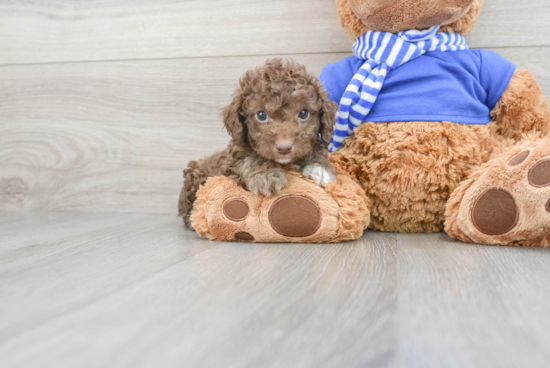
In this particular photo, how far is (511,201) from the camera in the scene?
96cm

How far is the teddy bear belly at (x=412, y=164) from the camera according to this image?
112 centimetres

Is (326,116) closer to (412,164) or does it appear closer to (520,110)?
(412,164)

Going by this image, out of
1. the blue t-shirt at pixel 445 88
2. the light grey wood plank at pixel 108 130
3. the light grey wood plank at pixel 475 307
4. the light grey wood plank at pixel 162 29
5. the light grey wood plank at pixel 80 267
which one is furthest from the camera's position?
the light grey wood plank at pixel 108 130

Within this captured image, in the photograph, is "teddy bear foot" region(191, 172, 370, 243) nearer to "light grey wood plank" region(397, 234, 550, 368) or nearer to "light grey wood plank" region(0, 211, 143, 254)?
"light grey wood plank" region(397, 234, 550, 368)

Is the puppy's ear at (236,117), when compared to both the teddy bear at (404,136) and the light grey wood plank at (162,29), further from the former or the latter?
the light grey wood plank at (162,29)

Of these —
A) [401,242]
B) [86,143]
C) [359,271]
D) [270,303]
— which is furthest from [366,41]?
[86,143]

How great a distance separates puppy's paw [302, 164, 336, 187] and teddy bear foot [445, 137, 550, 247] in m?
0.31

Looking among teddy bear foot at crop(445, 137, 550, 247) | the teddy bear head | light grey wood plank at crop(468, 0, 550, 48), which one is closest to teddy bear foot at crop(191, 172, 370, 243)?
teddy bear foot at crop(445, 137, 550, 247)

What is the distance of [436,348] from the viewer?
50 cm

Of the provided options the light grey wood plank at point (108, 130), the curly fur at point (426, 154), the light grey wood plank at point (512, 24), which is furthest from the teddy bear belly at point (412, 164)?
the light grey wood plank at point (108, 130)

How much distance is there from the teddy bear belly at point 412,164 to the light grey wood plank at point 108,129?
57cm

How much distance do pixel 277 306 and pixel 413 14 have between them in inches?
32.7

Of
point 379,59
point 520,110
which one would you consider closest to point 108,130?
point 379,59

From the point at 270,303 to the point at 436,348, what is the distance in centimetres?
23
